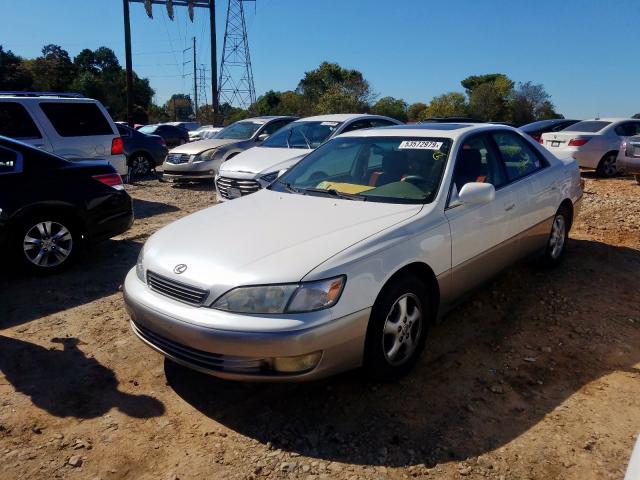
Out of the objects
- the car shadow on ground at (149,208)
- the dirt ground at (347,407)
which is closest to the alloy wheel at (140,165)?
the car shadow on ground at (149,208)

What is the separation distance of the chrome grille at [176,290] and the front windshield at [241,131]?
29.6ft

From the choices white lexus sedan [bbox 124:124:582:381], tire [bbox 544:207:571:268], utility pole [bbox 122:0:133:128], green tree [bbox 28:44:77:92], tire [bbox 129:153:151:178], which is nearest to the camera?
white lexus sedan [bbox 124:124:582:381]

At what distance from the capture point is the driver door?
11.7 ft

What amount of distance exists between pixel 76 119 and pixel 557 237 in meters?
7.23

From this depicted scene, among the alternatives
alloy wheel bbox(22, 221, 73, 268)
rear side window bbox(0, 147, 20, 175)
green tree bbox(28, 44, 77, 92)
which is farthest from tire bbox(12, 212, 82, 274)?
green tree bbox(28, 44, 77, 92)

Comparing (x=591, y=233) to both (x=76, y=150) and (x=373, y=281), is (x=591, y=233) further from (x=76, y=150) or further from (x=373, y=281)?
(x=76, y=150)

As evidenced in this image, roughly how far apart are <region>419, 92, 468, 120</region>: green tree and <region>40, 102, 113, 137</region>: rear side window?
35032 millimetres

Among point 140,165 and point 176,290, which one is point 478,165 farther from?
point 140,165

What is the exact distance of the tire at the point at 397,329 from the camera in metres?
2.90

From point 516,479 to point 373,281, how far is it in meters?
1.18

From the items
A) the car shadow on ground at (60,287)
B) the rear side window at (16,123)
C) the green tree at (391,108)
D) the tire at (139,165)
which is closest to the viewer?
the car shadow on ground at (60,287)

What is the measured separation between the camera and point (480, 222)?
3.75m

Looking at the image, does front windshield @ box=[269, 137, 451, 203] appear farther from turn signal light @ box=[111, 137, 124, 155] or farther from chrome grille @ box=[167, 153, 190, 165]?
chrome grille @ box=[167, 153, 190, 165]

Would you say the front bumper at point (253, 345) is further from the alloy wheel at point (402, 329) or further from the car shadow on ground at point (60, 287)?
the car shadow on ground at point (60, 287)
